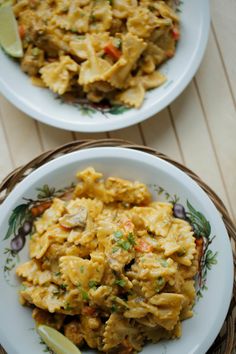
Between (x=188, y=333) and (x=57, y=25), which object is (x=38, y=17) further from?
(x=188, y=333)

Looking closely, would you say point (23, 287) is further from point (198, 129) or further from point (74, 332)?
point (198, 129)

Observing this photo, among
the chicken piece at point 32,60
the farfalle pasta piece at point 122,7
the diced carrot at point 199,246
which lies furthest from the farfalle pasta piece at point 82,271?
the farfalle pasta piece at point 122,7

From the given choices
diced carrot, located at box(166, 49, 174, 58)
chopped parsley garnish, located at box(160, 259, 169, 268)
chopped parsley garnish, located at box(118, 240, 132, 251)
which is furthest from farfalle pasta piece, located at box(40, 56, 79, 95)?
chopped parsley garnish, located at box(160, 259, 169, 268)

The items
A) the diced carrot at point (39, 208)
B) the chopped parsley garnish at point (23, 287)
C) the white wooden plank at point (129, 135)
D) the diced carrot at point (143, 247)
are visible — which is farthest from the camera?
the white wooden plank at point (129, 135)

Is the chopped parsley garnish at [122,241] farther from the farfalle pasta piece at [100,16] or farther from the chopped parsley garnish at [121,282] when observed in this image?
the farfalle pasta piece at [100,16]

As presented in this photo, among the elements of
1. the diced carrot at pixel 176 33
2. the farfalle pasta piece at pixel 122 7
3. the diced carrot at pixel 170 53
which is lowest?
the diced carrot at pixel 170 53

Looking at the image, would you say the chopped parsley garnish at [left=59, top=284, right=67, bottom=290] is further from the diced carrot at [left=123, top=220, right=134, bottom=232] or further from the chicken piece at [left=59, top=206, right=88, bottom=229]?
the diced carrot at [left=123, top=220, right=134, bottom=232]

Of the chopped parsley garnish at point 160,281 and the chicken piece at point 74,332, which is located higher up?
the chopped parsley garnish at point 160,281
